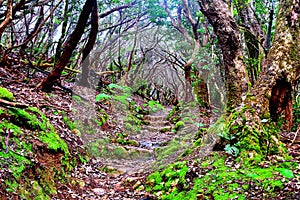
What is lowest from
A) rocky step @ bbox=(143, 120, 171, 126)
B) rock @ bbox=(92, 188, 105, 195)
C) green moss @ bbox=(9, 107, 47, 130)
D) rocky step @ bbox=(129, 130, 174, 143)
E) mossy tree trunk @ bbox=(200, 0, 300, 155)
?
rock @ bbox=(92, 188, 105, 195)

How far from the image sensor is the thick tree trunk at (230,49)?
496 centimetres

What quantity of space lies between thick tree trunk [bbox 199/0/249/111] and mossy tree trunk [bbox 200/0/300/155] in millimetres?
622

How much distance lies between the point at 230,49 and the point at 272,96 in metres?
1.28

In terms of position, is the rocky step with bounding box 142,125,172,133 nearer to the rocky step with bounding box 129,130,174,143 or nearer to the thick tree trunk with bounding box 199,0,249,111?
the rocky step with bounding box 129,130,174,143

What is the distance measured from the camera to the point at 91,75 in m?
12.4

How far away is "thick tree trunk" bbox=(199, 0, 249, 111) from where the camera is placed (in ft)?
16.3

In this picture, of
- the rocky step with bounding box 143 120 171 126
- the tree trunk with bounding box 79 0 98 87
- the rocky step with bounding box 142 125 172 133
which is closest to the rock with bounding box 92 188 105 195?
the tree trunk with bounding box 79 0 98 87

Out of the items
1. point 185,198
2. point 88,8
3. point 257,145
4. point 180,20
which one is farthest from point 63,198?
point 180,20

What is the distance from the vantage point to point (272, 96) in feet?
14.0

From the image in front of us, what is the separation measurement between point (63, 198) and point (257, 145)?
2859mm

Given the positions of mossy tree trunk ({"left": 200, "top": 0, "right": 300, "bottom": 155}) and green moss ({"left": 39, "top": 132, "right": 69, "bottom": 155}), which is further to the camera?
green moss ({"left": 39, "top": 132, "right": 69, "bottom": 155})

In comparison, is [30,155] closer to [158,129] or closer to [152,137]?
[152,137]

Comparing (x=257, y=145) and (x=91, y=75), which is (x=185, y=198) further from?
(x=91, y=75)

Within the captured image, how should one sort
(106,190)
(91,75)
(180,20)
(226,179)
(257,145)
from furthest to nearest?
(180,20), (91,75), (106,190), (257,145), (226,179)
